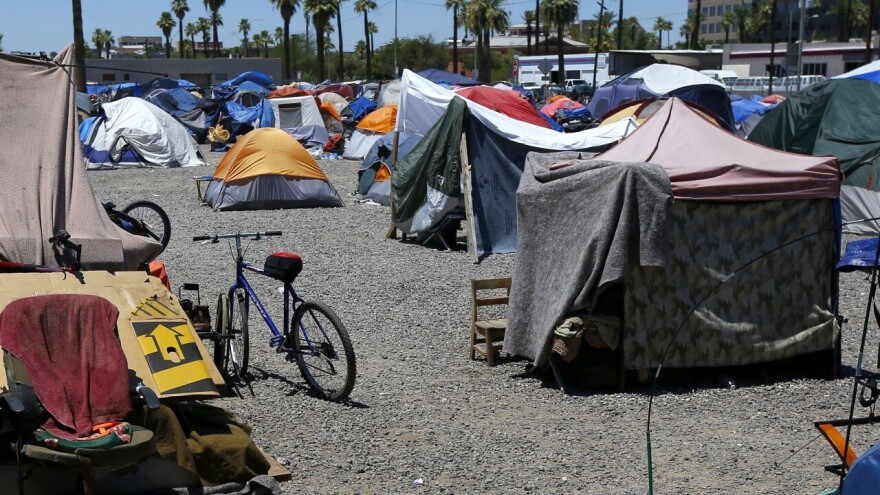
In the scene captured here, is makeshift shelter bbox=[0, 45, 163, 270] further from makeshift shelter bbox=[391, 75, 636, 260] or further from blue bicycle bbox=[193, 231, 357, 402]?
makeshift shelter bbox=[391, 75, 636, 260]

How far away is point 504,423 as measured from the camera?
270 inches

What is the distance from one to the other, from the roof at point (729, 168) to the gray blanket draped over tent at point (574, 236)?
12.8 inches

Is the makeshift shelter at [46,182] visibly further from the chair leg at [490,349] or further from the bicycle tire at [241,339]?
the chair leg at [490,349]

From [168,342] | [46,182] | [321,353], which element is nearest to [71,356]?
[168,342]

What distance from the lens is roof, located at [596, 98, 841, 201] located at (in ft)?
24.8

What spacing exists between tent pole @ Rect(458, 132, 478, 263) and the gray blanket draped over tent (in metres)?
4.81

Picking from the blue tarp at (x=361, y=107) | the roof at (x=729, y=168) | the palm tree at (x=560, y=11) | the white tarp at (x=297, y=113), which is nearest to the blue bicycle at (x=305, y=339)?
the roof at (x=729, y=168)

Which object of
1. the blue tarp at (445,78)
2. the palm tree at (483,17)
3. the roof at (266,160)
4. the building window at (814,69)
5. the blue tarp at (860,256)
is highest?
the palm tree at (483,17)

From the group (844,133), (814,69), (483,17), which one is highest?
(483,17)

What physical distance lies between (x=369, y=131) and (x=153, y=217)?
47.4 feet

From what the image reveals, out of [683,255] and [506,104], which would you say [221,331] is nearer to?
[683,255]

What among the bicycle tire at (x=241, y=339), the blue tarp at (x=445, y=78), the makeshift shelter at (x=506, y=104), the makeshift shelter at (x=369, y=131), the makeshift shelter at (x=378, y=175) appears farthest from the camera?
the blue tarp at (x=445, y=78)

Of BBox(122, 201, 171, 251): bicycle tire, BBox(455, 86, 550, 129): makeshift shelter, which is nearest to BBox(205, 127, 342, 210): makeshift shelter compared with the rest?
BBox(455, 86, 550, 129): makeshift shelter

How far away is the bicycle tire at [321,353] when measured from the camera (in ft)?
22.8
